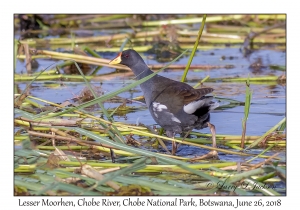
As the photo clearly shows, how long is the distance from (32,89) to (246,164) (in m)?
3.67

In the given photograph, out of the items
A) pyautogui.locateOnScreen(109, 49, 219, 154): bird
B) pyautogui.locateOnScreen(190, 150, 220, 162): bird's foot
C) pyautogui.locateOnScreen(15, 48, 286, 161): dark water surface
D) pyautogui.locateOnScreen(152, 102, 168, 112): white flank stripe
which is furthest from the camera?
pyautogui.locateOnScreen(15, 48, 286, 161): dark water surface

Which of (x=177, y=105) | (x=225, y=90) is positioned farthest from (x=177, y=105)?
(x=225, y=90)

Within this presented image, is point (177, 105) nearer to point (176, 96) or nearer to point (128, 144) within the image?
point (176, 96)

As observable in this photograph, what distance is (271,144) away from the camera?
409 centimetres

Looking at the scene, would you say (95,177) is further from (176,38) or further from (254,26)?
(254,26)

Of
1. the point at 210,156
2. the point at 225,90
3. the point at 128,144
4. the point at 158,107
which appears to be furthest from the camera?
the point at 225,90

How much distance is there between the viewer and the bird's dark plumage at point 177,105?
404cm

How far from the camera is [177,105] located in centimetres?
420

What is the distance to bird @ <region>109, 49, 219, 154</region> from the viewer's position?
404cm

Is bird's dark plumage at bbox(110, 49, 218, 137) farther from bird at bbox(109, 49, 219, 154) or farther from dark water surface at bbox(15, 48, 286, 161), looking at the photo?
dark water surface at bbox(15, 48, 286, 161)

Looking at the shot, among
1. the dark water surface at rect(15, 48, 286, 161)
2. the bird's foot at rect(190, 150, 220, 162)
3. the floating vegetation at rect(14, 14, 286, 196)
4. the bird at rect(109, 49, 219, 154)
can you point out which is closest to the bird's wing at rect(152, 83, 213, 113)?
the bird at rect(109, 49, 219, 154)

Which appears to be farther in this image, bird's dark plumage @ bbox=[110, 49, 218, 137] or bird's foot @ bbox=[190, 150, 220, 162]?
bird's dark plumage @ bbox=[110, 49, 218, 137]

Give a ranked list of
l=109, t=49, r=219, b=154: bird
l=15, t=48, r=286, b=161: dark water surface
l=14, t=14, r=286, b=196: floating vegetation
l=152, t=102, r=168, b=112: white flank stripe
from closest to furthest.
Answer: l=14, t=14, r=286, b=196: floating vegetation, l=109, t=49, r=219, b=154: bird, l=152, t=102, r=168, b=112: white flank stripe, l=15, t=48, r=286, b=161: dark water surface
